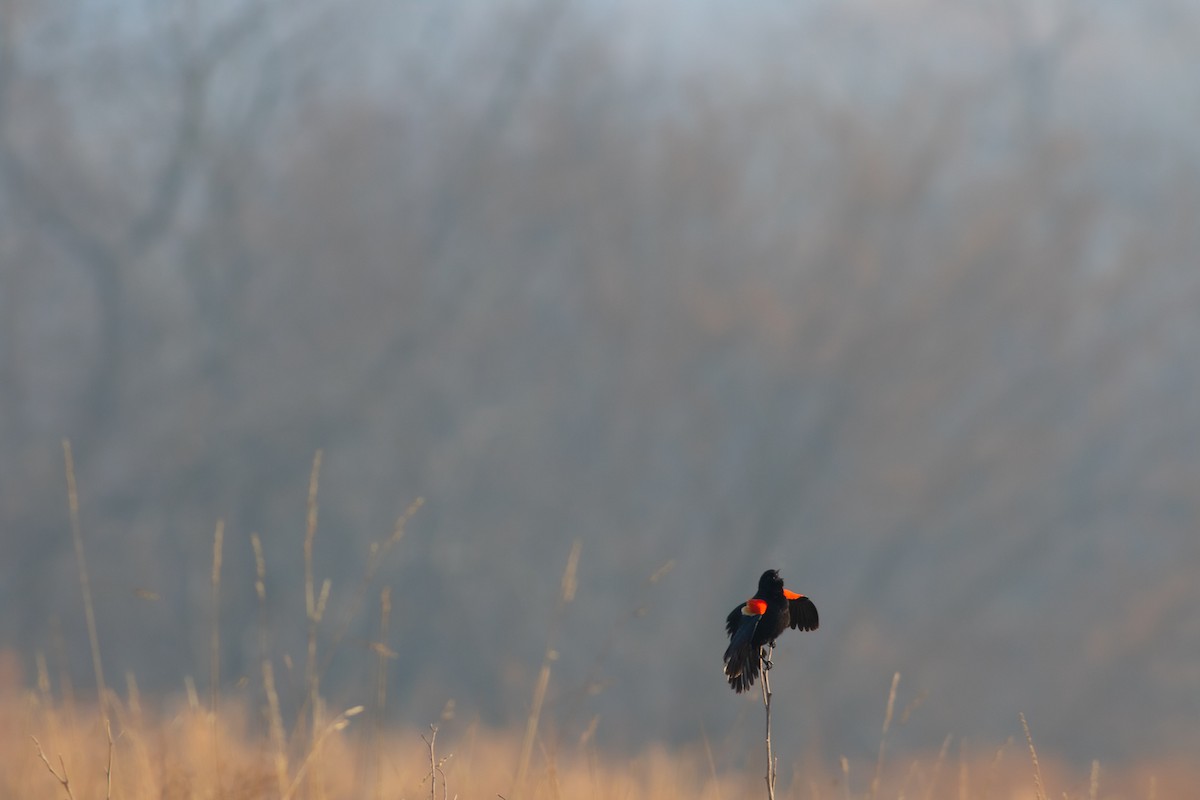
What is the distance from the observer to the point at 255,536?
2.75m

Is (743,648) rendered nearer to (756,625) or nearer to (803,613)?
(756,625)

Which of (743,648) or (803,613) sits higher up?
(803,613)

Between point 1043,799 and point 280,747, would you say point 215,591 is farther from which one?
point 1043,799

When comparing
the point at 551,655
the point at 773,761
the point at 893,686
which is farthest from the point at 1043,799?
the point at 551,655

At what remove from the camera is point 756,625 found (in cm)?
207

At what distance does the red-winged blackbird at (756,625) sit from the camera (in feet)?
6.76

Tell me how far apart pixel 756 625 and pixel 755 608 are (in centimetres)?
3

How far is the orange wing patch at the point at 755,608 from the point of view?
6.82ft

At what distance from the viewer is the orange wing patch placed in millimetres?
2078

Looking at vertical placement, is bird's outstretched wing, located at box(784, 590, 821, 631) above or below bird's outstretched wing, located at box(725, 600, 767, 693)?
above

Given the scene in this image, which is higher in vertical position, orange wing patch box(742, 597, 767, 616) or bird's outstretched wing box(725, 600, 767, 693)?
orange wing patch box(742, 597, 767, 616)

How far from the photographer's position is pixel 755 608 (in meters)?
Result: 2.09

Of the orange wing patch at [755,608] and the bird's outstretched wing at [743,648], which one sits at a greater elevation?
the orange wing patch at [755,608]

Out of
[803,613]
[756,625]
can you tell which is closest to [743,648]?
[756,625]
